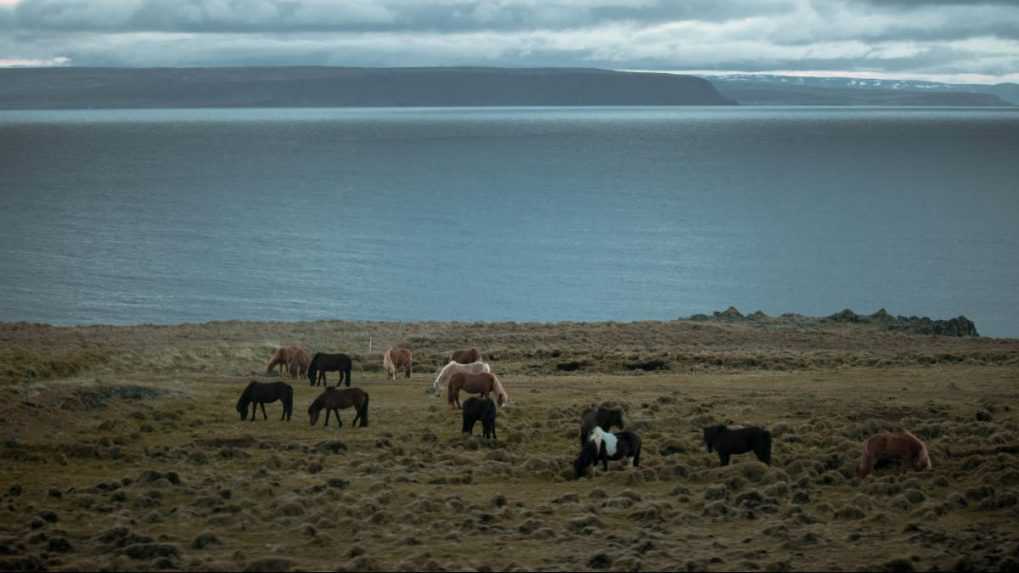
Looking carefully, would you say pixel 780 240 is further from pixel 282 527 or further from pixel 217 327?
pixel 282 527

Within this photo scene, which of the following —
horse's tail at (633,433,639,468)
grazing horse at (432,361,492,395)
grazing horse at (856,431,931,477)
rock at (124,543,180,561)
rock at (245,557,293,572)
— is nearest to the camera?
rock at (245,557,293,572)

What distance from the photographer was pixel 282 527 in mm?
18031

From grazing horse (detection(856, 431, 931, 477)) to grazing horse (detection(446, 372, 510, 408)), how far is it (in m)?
9.59

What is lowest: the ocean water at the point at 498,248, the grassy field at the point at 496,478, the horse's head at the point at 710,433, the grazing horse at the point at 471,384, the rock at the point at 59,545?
the rock at the point at 59,545

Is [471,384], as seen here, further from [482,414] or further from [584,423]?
[584,423]

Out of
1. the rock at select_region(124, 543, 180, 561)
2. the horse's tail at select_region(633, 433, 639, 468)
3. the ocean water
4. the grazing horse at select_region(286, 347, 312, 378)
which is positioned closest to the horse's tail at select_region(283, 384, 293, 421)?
the grazing horse at select_region(286, 347, 312, 378)

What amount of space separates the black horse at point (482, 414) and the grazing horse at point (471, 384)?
3.16 metres

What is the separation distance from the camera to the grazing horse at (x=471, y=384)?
28047 mm

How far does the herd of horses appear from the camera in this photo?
21.4 metres

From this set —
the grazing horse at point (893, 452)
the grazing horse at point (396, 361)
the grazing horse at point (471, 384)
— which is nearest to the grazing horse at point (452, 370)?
the grazing horse at point (471, 384)

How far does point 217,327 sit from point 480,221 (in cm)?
9001

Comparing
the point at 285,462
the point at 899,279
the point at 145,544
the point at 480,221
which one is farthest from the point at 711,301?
the point at 145,544

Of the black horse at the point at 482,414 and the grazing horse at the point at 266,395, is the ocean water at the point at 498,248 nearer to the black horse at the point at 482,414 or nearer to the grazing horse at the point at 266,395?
the grazing horse at the point at 266,395

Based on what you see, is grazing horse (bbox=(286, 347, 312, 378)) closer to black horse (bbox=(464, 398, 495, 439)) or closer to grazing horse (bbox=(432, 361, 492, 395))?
grazing horse (bbox=(432, 361, 492, 395))
